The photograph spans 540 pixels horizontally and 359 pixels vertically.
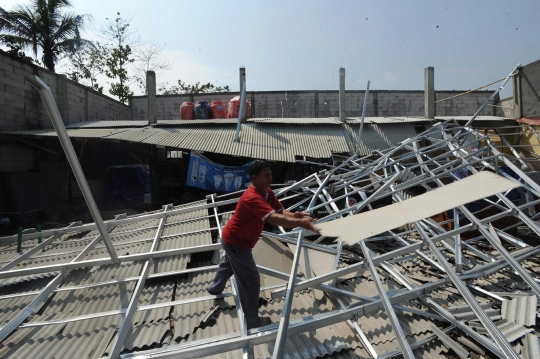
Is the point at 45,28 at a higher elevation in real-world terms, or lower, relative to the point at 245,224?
higher

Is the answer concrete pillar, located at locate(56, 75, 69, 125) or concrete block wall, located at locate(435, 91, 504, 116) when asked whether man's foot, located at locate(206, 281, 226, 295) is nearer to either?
concrete pillar, located at locate(56, 75, 69, 125)

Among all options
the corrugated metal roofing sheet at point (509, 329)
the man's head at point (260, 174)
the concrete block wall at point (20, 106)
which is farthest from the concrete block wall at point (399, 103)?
the man's head at point (260, 174)

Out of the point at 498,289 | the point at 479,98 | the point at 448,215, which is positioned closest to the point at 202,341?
the point at 498,289

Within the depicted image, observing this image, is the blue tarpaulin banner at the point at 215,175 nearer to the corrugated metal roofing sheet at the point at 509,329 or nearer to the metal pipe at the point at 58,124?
the metal pipe at the point at 58,124

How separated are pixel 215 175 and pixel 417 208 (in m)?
8.57

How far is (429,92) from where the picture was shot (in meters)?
13.7

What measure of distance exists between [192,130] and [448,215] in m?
8.58

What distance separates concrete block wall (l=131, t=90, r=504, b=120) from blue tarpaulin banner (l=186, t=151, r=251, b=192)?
26.7 feet

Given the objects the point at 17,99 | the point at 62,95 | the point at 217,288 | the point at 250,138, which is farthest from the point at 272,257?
the point at 62,95

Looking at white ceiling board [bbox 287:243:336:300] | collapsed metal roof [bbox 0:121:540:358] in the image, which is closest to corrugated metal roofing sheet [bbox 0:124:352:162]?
collapsed metal roof [bbox 0:121:540:358]

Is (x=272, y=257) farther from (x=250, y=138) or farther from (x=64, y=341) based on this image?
(x=250, y=138)

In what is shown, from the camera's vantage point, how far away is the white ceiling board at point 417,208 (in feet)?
5.41

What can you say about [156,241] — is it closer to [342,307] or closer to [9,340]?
[9,340]

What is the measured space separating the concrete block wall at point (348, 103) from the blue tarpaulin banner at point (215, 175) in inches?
321
